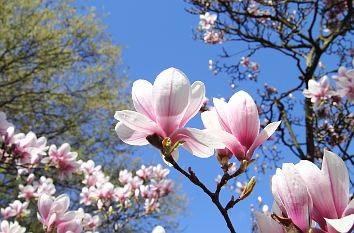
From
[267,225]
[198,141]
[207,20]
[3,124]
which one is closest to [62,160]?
[3,124]

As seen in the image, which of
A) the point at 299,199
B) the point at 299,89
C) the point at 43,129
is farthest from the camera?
the point at 43,129

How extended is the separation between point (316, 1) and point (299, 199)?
5.35 m

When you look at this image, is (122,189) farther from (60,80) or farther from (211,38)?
(60,80)

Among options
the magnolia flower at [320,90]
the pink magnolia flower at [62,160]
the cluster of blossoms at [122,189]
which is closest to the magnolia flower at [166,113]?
the pink magnolia flower at [62,160]

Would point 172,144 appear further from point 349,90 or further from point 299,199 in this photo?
point 349,90

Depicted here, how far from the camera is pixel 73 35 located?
11.8m

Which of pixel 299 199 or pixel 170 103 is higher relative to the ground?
pixel 170 103

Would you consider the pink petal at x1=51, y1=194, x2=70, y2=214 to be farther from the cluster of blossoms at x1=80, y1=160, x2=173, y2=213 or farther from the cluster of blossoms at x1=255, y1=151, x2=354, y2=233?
the cluster of blossoms at x1=80, y1=160, x2=173, y2=213

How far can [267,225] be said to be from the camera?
781 millimetres

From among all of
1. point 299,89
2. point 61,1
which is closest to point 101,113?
point 61,1

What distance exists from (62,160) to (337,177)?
3.44m

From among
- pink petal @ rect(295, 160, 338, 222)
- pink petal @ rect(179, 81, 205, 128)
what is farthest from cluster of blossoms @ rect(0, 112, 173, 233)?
pink petal @ rect(295, 160, 338, 222)

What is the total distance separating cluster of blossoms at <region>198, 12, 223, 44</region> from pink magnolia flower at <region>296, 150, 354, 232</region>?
6.06 m

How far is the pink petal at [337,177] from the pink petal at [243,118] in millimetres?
216
